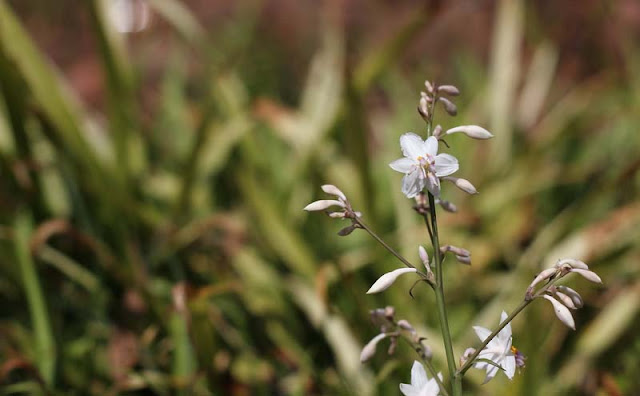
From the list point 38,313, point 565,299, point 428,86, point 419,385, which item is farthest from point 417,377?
point 38,313

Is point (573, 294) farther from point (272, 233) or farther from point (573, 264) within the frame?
point (272, 233)

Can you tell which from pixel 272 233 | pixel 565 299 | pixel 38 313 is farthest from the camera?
pixel 272 233

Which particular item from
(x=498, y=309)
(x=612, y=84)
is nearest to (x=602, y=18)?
(x=612, y=84)

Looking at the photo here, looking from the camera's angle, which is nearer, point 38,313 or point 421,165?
point 421,165

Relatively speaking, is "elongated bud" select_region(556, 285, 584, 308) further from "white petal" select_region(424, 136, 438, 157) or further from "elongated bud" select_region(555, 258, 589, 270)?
"white petal" select_region(424, 136, 438, 157)

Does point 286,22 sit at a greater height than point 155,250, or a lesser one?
greater

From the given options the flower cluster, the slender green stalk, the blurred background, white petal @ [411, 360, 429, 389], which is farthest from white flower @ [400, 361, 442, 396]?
the slender green stalk

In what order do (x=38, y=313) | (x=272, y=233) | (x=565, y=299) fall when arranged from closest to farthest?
(x=565, y=299) < (x=38, y=313) < (x=272, y=233)

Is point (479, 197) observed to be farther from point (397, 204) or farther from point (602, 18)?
point (602, 18)

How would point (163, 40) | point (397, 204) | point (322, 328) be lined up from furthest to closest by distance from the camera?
point (163, 40)
point (397, 204)
point (322, 328)
